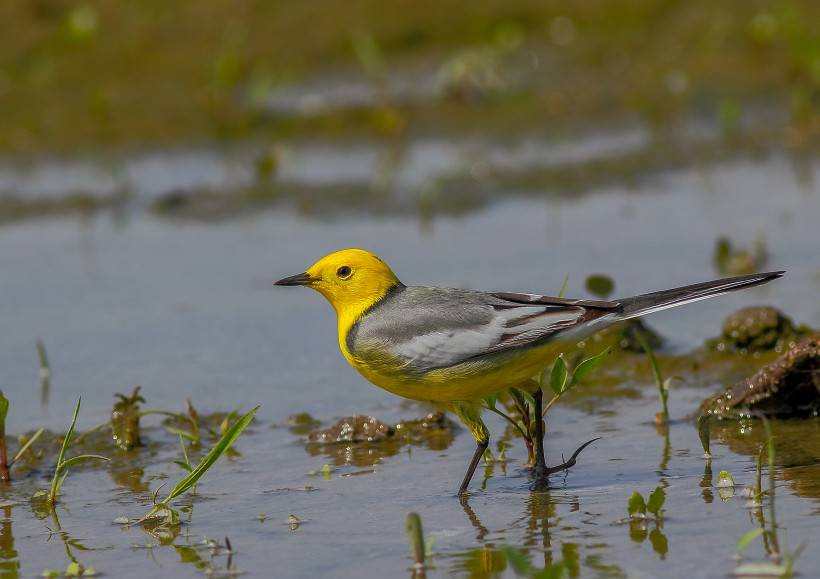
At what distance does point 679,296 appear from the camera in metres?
6.17

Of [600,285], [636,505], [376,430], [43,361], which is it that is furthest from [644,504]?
[43,361]

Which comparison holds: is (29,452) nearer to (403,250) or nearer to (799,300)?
(403,250)

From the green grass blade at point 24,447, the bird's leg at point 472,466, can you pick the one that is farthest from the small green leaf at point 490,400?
the green grass blade at point 24,447

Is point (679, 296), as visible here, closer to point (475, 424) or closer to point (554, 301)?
point (554, 301)

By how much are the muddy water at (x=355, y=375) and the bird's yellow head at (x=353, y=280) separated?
29.5 inches

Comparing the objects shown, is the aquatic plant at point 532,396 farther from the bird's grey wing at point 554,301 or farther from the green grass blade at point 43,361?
the green grass blade at point 43,361

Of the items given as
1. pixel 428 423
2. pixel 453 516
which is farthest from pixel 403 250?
pixel 453 516

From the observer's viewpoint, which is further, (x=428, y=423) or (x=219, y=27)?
(x=219, y=27)

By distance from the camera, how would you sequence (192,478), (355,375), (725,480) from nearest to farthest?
(192,478), (725,480), (355,375)

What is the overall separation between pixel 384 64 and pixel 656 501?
8976 mm

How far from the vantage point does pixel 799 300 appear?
8.91 metres

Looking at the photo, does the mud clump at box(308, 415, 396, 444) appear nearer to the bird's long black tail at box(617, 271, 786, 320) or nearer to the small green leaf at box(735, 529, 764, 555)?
the bird's long black tail at box(617, 271, 786, 320)

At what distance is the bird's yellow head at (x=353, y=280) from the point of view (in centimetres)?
696

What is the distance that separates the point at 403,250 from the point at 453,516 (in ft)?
14.8
